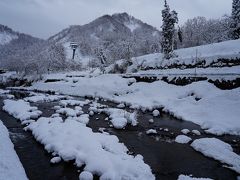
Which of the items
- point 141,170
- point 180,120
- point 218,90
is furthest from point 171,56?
point 141,170

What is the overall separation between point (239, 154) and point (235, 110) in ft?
20.6

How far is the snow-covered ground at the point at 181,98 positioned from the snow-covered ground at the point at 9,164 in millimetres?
10253

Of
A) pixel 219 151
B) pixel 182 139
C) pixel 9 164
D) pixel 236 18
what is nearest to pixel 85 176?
pixel 9 164

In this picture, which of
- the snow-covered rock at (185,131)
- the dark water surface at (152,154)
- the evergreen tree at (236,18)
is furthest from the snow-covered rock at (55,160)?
the evergreen tree at (236,18)

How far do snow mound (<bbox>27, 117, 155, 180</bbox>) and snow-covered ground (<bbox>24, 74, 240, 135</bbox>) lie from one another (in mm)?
6507

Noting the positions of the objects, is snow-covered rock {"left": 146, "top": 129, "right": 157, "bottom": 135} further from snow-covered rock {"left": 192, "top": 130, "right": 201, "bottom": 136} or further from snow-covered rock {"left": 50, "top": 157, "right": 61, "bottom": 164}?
snow-covered rock {"left": 50, "top": 157, "right": 61, "bottom": 164}

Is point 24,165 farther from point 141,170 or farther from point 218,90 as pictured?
point 218,90

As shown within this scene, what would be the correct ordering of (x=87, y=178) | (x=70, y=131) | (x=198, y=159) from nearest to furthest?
(x=87, y=178) < (x=198, y=159) < (x=70, y=131)

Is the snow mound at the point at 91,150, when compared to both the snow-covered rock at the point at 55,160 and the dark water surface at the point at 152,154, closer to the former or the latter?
the snow-covered rock at the point at 55,160

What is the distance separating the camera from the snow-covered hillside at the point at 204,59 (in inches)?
1041

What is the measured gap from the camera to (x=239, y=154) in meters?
10.1

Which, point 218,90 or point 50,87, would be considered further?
point 50,87

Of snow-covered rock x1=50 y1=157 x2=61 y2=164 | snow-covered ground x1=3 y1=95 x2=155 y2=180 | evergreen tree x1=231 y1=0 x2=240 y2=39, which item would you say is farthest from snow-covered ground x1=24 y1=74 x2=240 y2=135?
evergreen tree x1=231 y1=0 x2=240 y2=39

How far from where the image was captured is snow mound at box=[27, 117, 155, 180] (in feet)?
26.8
